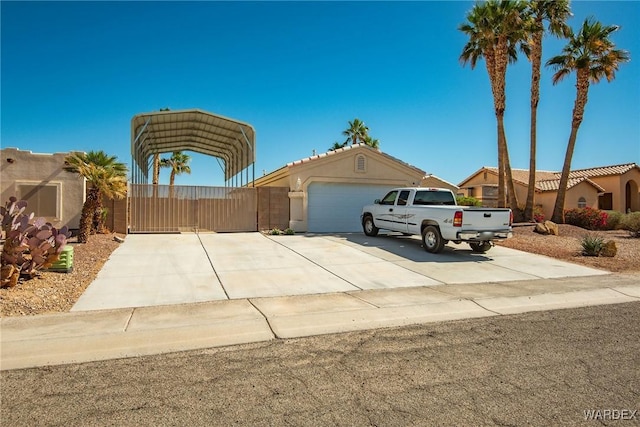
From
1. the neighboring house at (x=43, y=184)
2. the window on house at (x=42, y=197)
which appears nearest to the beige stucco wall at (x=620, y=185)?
the neighboring house at (x=43, y=184)

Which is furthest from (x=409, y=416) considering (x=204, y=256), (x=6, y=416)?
(x=204, y=256)

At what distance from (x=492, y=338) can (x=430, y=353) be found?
3.58 ft

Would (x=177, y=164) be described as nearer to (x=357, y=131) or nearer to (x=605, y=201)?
(x=357, y=131)

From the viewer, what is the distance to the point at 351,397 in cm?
364

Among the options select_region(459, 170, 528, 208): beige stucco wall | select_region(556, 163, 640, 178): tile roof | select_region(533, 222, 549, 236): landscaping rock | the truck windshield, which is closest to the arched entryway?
select_region(556, 163, 640, 178): tile roof

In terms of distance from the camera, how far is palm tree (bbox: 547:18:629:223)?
2302 centimetres

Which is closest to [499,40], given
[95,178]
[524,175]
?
[524,175]

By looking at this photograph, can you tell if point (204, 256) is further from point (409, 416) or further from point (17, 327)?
point (409, 416)

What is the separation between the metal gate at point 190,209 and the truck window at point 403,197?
6.95 metres

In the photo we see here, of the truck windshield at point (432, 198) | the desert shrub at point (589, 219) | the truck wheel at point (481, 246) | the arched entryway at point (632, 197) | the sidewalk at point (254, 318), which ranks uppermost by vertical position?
the arched entryway at point (632, 197)

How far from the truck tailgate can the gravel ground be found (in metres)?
2.52

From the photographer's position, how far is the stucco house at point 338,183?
1825 cm

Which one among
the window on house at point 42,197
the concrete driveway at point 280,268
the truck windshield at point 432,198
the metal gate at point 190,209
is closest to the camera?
the concrete driveway at point 280,268

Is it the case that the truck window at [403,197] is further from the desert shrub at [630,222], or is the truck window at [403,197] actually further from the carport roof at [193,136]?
the desert shrub at [630,222]
